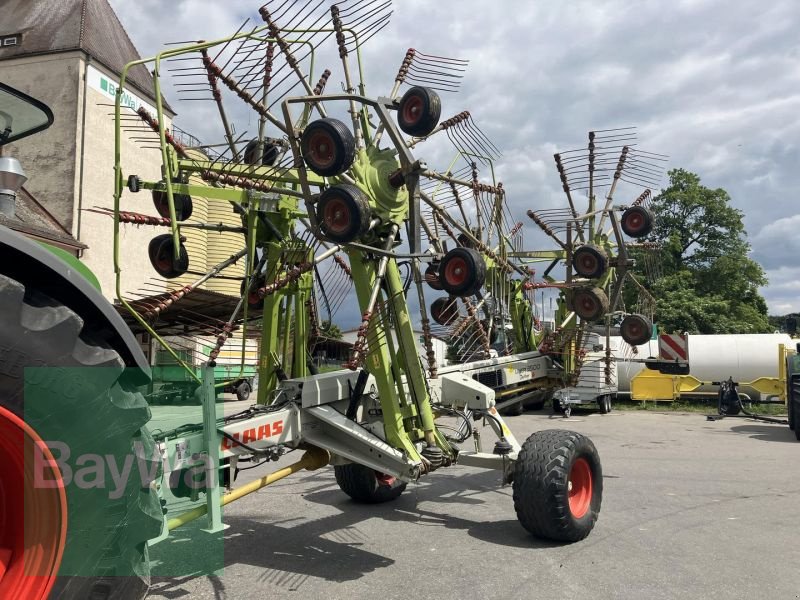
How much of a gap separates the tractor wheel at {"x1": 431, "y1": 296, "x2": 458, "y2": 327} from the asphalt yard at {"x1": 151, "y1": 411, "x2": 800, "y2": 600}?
1872mm

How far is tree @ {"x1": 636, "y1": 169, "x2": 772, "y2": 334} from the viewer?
94.4 feet

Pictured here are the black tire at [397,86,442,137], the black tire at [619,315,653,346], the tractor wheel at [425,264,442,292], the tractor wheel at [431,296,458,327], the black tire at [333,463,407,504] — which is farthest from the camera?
the black tire at [619,315,653,346]

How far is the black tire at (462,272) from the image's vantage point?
4.90 metres

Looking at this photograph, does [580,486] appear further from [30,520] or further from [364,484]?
[30,520]

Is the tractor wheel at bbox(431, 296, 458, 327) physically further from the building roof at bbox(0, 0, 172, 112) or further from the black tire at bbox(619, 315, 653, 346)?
the building roof at bbox(0, 0, 172, 112)

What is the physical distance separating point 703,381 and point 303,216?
15812 millimetres

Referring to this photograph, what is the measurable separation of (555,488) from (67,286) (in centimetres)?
401

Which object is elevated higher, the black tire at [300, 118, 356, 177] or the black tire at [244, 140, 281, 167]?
the black tire at [244, 140, 281, 167]

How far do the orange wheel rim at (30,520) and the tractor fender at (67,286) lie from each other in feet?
1.56

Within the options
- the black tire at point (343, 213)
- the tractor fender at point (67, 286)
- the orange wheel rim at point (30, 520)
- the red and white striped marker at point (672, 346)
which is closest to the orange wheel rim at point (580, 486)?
the black tire at point (343, 213)

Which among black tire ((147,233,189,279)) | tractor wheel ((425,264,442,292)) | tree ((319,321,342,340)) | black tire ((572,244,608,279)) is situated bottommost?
tree ((319,321,342,340))

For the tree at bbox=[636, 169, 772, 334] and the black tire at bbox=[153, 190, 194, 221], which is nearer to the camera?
the black tire at bbox=[153, 190, 194, 221]

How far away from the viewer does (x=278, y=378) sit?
5602 millimetres

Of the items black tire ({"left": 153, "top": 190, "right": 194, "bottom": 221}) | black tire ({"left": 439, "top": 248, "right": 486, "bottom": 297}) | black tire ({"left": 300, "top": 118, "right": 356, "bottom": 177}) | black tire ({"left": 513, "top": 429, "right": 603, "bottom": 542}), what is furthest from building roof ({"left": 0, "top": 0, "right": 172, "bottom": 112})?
black tire ({"left": 513, "top": 429, "right": 603, "bottom": 542})
